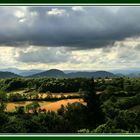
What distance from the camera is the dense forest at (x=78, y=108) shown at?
38.2ft

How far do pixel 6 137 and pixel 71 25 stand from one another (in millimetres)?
2705

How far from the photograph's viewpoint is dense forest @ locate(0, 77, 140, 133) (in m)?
11.6

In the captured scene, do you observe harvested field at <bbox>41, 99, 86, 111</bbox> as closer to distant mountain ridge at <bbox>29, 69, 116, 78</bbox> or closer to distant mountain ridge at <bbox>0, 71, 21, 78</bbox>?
distant mountain ridge at <bbox>29, 69, 116, 78</bbox>

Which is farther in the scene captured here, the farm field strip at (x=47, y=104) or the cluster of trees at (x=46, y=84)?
the cluster of trees at (x=46, y=84)

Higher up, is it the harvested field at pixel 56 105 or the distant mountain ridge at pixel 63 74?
the distant mountain ridge at pixel 63 74

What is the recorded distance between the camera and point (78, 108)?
465 inches

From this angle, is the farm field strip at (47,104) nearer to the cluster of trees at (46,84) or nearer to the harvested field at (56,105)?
the harvested field at (56,105)

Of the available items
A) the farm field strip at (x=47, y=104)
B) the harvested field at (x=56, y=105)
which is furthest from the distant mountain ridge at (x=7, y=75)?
the harvested field at (x=56, y=105)

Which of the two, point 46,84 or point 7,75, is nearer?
point 7,75

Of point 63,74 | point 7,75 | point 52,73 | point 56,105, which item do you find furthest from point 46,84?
point 7,75

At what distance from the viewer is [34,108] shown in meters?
11.8

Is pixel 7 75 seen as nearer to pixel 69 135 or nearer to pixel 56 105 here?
pixel 56 105

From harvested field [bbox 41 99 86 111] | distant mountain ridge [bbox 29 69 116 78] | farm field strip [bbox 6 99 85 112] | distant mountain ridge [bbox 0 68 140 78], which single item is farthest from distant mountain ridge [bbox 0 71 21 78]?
harvested field [bbox 41 99 86 111]

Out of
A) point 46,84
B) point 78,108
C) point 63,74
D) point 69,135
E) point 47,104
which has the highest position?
point 63,74
